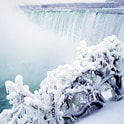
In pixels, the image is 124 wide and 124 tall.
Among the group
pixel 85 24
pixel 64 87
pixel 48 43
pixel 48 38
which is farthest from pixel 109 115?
pixel 48 38

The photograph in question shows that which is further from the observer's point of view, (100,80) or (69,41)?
(69,41)

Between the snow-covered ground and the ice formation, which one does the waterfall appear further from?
the snow-covered ground

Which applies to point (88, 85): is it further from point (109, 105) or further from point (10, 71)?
point (10, 71)

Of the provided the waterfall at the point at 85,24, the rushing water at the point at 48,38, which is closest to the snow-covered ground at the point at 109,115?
the rushing water at the point at 48,38

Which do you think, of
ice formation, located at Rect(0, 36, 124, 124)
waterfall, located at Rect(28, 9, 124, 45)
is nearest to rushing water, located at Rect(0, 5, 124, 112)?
waterfall, located at Rect(28, 9, 124, 45)

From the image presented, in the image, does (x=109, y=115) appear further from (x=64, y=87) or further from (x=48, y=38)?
(x=48, y=38)

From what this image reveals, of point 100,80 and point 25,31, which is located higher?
point 25,31

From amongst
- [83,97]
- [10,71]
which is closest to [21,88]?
[83,97]
